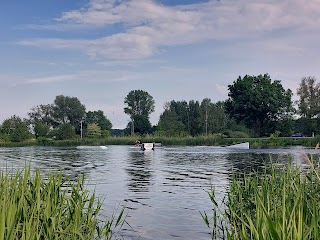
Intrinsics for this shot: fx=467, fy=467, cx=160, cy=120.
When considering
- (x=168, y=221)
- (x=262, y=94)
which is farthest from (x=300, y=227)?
(x=262, y=94)

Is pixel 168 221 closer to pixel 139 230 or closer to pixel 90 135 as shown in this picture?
pixel 139 230

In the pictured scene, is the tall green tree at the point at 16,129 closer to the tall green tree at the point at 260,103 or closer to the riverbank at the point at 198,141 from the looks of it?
the riverbank at the point at 198,141

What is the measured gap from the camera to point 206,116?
120 m

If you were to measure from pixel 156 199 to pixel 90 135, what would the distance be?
340ft

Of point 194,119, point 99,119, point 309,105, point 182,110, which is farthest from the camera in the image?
point 99,119

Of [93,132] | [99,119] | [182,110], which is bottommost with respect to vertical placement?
[93,132]

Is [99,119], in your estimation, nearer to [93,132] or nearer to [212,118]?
[93,132]

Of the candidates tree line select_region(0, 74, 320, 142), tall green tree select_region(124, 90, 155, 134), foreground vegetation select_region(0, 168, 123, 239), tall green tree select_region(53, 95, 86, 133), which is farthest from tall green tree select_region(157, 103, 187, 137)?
foreground vegetation select_region(0, 168, 123, 239)

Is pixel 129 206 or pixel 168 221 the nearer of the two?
pixel 168 221

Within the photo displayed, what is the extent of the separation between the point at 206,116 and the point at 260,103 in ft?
85.3

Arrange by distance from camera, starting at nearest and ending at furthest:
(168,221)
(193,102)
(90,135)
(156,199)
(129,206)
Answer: (168,221), (129,206), (156,199), (90,135), (193,102)

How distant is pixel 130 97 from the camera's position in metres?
149

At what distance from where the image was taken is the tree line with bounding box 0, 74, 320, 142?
96.4m

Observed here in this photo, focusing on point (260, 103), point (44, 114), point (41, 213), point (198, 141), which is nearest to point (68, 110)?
point (44, 114)
